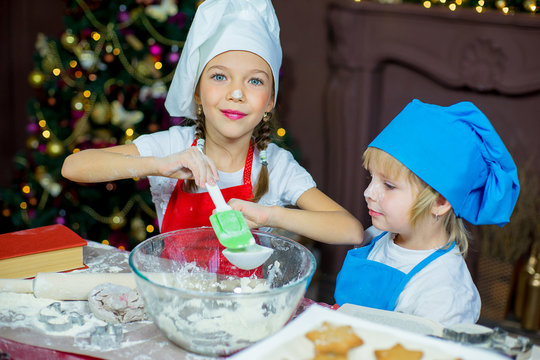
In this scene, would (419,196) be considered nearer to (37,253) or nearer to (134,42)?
(37,253)

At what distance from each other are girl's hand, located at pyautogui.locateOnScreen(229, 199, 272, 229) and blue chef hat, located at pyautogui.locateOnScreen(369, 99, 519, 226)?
340 mm

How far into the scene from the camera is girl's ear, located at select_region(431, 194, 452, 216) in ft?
4.32

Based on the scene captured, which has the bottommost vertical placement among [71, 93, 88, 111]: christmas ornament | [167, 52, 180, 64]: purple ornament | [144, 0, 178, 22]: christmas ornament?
[71, 93, 88, 111]: christmas ornament

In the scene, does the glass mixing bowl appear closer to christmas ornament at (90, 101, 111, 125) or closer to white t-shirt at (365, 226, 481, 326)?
white t-shirt at (365, 226, 481, 326)

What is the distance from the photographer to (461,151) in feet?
4.09

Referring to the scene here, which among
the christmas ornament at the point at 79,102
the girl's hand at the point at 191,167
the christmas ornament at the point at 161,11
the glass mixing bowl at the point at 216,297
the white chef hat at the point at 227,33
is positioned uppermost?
the christmas ornament at the point at 161,11

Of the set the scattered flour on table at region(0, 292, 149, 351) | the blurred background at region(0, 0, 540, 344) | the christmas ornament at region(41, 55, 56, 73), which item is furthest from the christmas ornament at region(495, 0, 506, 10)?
the scattered flour on table at region(0, 292, 149, 351)

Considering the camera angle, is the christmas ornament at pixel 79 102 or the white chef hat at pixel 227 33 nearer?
the white chef hat at pixel 227 33

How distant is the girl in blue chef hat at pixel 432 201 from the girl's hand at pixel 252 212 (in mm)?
238

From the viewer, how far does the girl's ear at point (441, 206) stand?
132 cm

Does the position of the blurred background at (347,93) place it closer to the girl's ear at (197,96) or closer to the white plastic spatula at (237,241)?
the girl's ear at (197,96)

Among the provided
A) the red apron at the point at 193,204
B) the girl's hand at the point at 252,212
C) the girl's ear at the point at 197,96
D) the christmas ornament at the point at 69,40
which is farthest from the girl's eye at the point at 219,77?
the christmas ornament at the point at 69,40

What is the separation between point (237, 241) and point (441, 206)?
1.65 feet

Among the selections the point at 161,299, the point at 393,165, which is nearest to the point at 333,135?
the point at 393,165
